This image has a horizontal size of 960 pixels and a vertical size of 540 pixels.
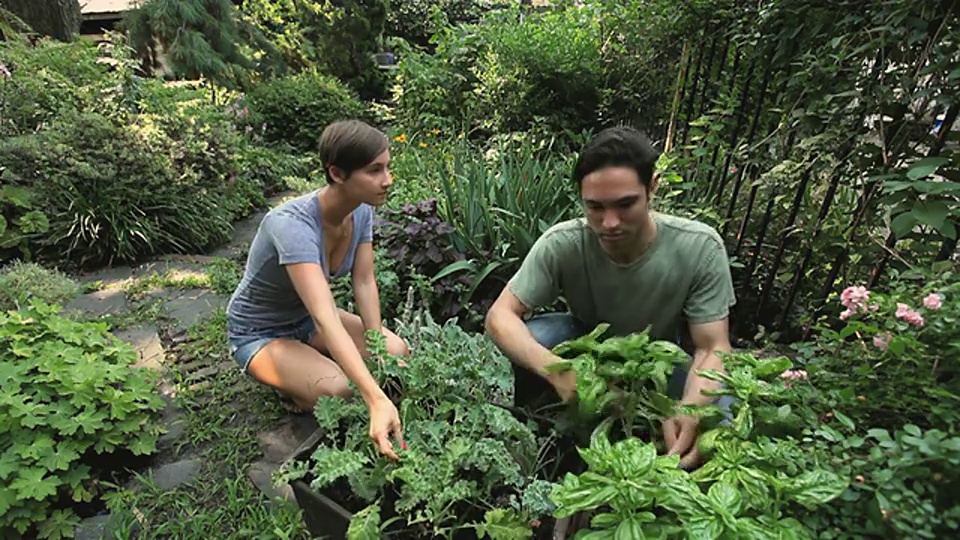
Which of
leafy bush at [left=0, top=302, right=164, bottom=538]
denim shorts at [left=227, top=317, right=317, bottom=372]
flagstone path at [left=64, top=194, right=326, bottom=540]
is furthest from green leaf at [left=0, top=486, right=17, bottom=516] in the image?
denim shorts at [left=227, top=317, right=317, bottom=372]

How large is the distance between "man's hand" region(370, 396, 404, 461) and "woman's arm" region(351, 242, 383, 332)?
34.3 inches

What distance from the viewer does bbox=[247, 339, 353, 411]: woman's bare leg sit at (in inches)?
80.0

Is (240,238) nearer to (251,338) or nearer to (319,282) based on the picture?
(251,338)

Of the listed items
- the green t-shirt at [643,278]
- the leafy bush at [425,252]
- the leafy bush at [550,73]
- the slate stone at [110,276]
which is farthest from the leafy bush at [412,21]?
the green t-shirt at [643,278]

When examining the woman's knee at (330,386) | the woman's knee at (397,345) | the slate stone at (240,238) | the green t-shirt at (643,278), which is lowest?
the slate stone at (240,238)

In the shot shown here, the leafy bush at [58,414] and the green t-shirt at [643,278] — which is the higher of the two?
the green t-shirt at [643,278]

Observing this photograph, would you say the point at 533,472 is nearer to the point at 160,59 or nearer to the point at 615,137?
the point at 615,137

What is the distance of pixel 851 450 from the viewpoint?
2.77 ft

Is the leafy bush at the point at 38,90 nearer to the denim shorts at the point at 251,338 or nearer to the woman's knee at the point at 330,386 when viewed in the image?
the denim shorts at the point at 251,338

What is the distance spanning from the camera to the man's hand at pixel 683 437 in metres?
1.08

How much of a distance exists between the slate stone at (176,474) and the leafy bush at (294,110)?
557 centimetres

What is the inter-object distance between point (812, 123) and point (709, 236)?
68 cm

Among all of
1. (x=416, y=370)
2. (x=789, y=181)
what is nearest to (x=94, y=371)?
(x=416, y=370)

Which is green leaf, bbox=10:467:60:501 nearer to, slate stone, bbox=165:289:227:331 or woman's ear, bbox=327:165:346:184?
woman's ear, bbox=327:165:346:184
